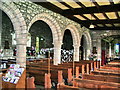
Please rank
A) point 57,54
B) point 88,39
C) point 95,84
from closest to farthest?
point 95,84, point 57,54, point 88,39

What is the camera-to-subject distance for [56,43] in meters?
8.98

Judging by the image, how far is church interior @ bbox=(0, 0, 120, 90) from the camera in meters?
3.94

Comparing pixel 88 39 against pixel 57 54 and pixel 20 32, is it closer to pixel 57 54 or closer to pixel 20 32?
pixel 57 54

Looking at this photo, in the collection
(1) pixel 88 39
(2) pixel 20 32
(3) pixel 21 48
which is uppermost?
(1) pixel 88 39

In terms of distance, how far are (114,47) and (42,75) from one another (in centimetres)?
1648

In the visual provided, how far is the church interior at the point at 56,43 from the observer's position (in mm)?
3943

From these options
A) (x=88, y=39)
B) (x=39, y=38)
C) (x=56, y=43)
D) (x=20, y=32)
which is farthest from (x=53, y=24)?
(x=39, y=38)

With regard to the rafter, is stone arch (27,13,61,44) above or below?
below

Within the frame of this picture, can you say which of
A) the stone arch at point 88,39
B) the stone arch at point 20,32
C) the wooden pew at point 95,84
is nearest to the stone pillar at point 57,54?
the stone arch at point 20,32

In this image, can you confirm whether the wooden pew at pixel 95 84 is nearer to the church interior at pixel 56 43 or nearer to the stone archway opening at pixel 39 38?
the church interior at pixel 56 43

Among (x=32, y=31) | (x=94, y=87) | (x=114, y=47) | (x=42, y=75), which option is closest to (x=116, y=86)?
(x=94, y=87)

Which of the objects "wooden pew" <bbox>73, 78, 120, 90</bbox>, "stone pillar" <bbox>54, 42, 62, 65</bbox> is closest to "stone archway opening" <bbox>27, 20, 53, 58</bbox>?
"stone pillar" <bbox>54, 42, 62, 65</bbox>

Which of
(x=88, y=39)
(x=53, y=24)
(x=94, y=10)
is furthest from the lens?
(x=88, y=39)

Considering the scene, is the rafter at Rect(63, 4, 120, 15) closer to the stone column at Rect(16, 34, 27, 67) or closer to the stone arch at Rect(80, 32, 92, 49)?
the stone column at Rect(16, 34, 27, 67)
